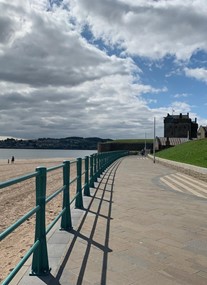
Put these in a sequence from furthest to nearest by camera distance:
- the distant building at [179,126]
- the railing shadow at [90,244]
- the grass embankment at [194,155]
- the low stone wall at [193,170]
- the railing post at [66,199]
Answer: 1. the distant building at [179,126]
2. the grass embankment at [194,155]
3. the low stone wall at [193,170]
4. the railing post at [66,199]
5. the railing shadow at [90,244]

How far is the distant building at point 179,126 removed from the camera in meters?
139

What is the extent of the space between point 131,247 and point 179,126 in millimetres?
137295

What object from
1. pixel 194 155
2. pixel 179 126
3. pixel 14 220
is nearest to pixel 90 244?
pixel 14 220

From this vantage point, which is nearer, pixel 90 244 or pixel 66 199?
pixel 90 244

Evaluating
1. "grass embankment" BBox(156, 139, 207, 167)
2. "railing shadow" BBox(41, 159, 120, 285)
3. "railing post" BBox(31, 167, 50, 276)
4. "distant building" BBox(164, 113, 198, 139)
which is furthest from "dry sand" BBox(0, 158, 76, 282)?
"distant building" BBox(164, 113, 198, 139)

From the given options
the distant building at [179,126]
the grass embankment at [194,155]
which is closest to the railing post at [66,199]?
the grass embankment at [194,155]

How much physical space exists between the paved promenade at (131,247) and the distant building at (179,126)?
5176 inches

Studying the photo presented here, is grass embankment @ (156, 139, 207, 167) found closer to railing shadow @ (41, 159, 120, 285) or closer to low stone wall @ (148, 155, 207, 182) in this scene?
low stone wall @ (148, 155, 207, 182)

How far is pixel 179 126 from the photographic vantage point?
458 ft

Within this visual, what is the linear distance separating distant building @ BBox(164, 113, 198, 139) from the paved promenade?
5176 inches

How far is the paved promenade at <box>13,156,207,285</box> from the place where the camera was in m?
4.50

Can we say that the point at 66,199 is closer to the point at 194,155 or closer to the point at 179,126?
the point at 194,155

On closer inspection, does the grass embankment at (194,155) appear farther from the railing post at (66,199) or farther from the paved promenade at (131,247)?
the railing post at (66,199)

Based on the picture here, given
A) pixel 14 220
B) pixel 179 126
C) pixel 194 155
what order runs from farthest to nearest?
1. pixel 179 126
2. pixel 194 155
3. pixel 14 220
